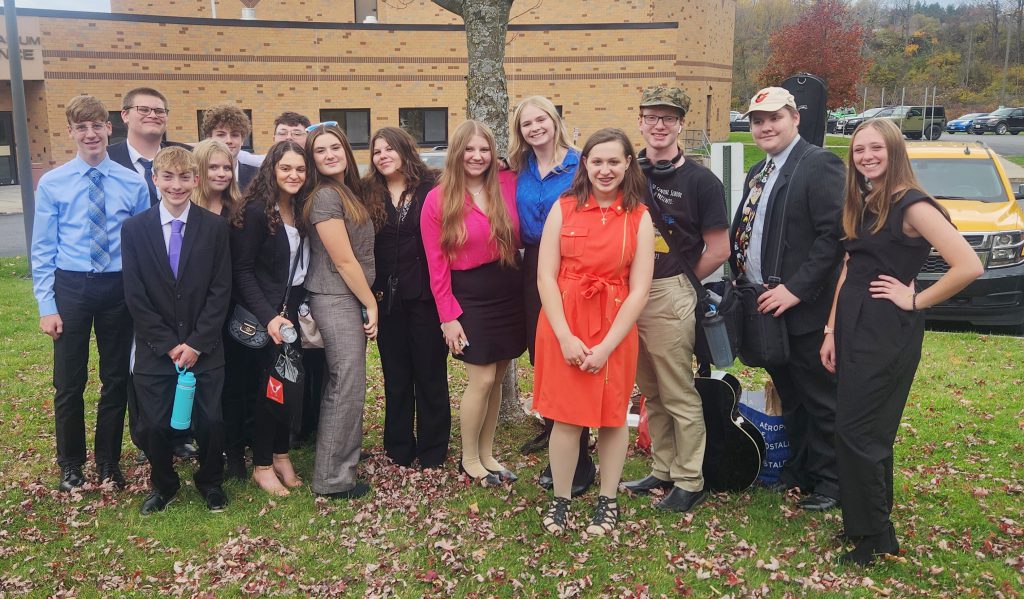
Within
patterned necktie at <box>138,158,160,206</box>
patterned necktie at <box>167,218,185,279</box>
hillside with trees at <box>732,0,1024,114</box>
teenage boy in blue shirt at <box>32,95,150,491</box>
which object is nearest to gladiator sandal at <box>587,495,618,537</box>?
patterned necktie at <box>167,218,185,279</box>

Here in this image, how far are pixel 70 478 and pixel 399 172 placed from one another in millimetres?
2760

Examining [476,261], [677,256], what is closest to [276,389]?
[476,261]

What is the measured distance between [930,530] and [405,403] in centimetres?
316

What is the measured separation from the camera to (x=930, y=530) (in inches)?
170

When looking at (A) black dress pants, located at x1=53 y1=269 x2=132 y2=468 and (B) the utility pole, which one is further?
(B) the utility pole

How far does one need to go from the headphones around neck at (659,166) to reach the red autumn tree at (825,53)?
31.3 m

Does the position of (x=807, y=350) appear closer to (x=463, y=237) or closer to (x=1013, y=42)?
(x=463, y=237)

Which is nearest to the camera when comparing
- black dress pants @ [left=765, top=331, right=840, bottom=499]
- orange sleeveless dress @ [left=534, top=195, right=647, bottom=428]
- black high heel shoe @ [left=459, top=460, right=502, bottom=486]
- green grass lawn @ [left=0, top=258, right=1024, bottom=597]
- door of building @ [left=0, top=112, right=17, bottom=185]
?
green grass lawn @ [left=0, top=258, right=1024, bottom=597]

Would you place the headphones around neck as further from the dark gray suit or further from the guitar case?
the guitar case

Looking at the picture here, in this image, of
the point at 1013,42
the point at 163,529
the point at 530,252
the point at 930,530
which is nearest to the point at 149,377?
the point at 163,529

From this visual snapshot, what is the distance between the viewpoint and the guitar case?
4.68 meters

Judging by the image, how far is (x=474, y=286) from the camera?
4742 mm

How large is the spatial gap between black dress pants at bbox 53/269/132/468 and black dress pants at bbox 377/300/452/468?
157cm

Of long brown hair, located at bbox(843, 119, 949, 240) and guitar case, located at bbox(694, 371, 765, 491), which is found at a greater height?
long brown hair, located at bbox(843, 119, 949, 240)
